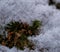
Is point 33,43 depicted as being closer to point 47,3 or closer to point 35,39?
point 35,39

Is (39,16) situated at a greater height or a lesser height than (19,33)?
greater

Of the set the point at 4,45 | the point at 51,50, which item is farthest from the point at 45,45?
the point at 4,45

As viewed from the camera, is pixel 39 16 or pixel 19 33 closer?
pixel 19 33
